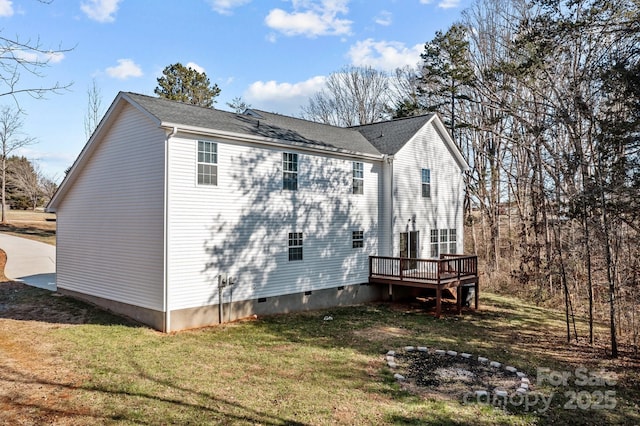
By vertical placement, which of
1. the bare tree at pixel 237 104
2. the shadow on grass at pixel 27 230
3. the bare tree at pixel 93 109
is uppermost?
the bare tree at pixel 237 104

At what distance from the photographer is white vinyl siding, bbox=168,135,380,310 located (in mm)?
10789

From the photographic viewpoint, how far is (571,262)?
47.2ft

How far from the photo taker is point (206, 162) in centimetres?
1129

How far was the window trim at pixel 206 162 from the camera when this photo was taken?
11.1 meters

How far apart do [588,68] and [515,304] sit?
390 inches

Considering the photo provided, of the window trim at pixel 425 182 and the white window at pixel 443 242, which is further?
the white window at pixel 443 242

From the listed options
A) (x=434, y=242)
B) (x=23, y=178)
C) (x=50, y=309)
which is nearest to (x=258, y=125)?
(x=50, y=309)

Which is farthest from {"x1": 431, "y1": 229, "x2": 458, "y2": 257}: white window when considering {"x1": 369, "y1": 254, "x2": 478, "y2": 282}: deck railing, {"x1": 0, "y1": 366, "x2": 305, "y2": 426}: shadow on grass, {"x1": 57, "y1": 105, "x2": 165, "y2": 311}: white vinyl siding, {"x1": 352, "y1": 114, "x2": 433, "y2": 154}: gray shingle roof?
{"x1": 0, "y1": 366, "x2": 305, "y2": 426}: shadow on grass

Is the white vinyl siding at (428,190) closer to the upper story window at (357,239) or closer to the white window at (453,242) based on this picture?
the white window at (453,242)

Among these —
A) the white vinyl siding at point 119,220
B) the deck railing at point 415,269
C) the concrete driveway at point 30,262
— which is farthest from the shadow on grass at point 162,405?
the concrete driveway at point 30,262

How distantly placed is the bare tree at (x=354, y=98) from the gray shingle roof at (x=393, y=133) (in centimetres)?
1417

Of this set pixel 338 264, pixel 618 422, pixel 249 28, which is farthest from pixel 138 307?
pixel 249 28

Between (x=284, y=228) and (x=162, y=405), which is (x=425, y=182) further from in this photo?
(x=162, y=405)

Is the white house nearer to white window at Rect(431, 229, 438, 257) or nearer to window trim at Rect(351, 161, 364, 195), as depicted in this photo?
window trim at Rect(351, 161, 364, 195)
